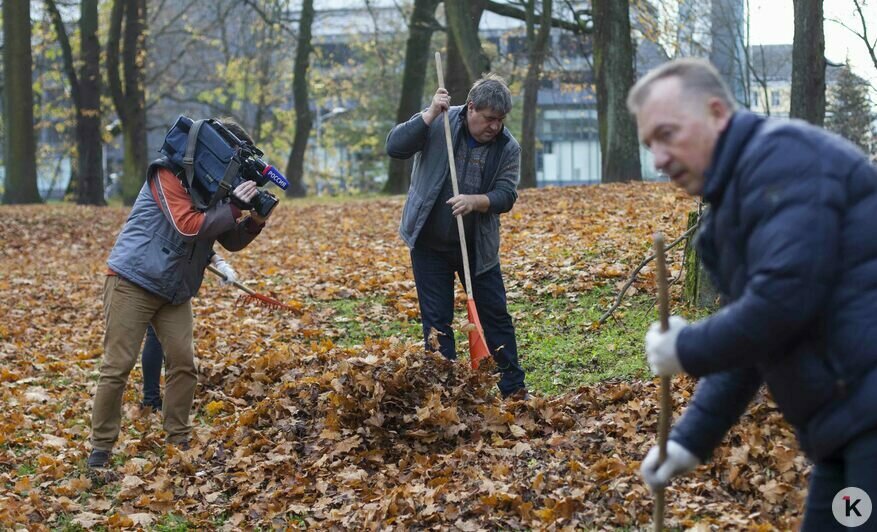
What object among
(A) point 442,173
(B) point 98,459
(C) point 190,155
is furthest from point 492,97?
(B) point 98,459

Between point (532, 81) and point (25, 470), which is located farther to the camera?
point (532, 81)

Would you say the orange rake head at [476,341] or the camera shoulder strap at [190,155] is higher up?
the camera shoulder strap at [190,155]

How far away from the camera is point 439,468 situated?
5.44 m

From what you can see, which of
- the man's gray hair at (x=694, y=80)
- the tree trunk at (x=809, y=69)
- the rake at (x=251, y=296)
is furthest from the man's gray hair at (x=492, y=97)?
the tree trunk at (x=809, y=69)

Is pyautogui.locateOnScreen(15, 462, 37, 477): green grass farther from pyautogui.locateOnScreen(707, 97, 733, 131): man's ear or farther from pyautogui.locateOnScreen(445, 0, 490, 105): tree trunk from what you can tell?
pyautogui.locateOnScreen(445, 0, 490, 105): tree trunk

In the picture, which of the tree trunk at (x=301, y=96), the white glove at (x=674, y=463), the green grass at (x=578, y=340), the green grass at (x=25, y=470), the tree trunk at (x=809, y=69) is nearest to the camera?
the white glove at (x=674, y=463)

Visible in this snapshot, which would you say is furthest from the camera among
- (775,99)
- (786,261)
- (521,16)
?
(775,99)

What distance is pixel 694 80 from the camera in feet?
8.29

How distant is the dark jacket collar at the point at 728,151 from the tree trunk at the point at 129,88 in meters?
24.0

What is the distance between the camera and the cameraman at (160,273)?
236 inches

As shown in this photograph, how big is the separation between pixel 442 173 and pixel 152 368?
274cm

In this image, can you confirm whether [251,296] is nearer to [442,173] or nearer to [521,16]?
[442,173]

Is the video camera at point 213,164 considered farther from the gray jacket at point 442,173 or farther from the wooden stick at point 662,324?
the wooden stick at point 662,324

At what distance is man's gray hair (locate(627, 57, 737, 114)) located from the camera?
2523mm
